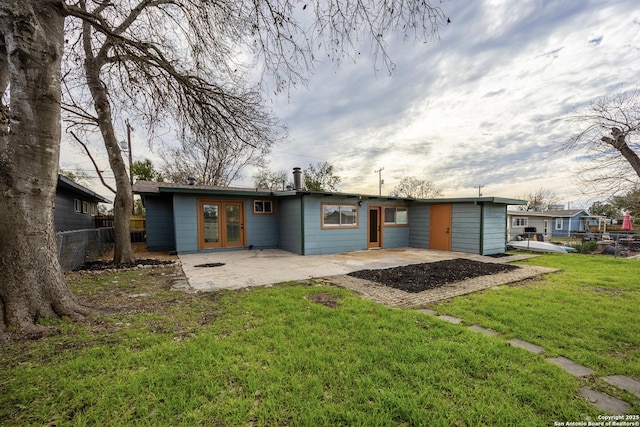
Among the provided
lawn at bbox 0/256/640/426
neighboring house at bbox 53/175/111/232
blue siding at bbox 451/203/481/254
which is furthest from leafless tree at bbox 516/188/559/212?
neighboring house at bbox 53/175/111/232

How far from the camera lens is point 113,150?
21.6 feet

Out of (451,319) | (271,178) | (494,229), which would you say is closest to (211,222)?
(451,319)

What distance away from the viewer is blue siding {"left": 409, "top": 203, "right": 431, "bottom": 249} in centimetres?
1101

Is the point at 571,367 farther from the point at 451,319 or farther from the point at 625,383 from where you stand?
the point at 451,319

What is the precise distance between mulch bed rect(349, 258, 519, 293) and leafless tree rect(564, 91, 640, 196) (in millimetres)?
2873

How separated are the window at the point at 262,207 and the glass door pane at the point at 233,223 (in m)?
0.65

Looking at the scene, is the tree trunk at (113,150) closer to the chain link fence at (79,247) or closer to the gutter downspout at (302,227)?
the chain link fence at (79,247)

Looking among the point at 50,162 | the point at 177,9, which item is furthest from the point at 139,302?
the point at 177,9

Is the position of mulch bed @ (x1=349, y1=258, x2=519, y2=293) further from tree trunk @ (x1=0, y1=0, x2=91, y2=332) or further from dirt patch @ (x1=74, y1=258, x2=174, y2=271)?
dirt patch @ (x1=74, y1=258, x2=174, y2=271)

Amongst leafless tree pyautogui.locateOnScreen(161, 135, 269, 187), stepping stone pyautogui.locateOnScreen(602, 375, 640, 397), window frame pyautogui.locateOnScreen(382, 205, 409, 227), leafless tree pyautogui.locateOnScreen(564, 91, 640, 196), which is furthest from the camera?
leafless tree pyautogui.locateOnScreen(161, 135, 269, 187)

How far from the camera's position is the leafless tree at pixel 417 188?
31398 millimetres

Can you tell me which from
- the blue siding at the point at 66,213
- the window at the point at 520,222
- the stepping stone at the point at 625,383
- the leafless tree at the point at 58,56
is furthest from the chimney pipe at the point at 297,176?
the window at the point at 520,222

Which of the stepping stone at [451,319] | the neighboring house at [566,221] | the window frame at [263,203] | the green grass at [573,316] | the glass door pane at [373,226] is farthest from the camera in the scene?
the neighboring house at [566,221]

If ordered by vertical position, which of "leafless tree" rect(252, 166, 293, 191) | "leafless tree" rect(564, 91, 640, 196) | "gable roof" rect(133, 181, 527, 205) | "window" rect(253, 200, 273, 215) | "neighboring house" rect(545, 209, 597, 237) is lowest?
"neighboring house" rect(545, 209, 597, 237)
